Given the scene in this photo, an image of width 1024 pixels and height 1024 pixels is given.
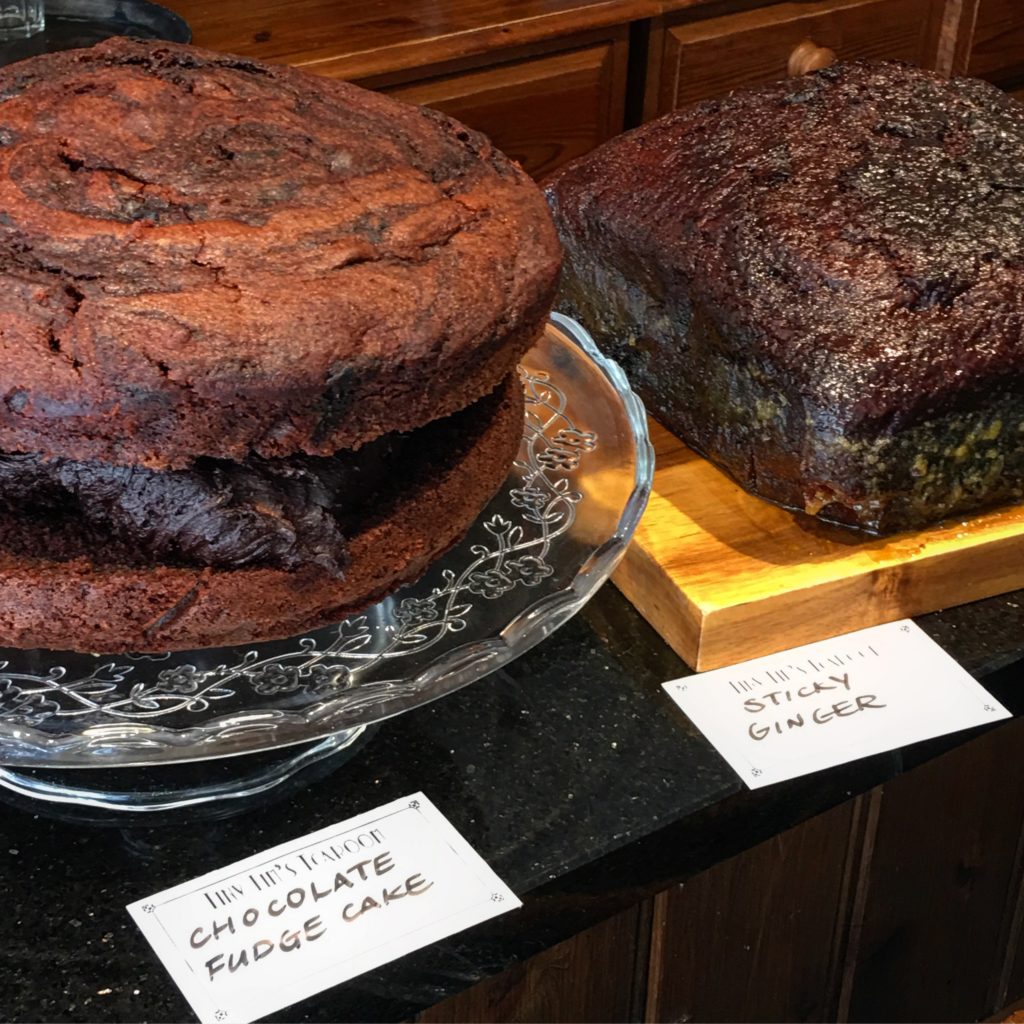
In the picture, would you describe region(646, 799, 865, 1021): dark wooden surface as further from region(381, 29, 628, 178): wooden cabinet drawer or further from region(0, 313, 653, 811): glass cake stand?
region(381, 29, 628, 178): wooden cabinet drawer

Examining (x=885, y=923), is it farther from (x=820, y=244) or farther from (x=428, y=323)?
(x=428, y=323)

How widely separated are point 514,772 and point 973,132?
2.44 ft

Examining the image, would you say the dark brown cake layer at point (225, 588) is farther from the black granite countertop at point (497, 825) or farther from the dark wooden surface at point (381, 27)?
the dark wooden surface at point (381, 27)

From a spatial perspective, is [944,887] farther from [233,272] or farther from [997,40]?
[997,40]

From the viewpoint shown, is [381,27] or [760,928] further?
[381,27]

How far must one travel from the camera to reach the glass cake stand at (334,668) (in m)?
0.86

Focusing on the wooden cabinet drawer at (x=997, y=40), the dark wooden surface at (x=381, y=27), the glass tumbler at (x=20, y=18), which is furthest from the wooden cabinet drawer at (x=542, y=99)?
the wooden cabinet drawer at (x=997, y=40)

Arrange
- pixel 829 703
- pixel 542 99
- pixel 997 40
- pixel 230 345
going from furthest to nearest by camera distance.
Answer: pixel 997 40 < pixel 542 99 < pixel 829 703 < pixel 230 345

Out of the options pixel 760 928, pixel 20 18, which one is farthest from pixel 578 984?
pixel 20 18

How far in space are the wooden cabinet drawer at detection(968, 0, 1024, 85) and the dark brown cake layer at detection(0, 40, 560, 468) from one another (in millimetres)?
2044

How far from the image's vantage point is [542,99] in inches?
89.0

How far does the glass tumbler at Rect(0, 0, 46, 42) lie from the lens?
1826 mm

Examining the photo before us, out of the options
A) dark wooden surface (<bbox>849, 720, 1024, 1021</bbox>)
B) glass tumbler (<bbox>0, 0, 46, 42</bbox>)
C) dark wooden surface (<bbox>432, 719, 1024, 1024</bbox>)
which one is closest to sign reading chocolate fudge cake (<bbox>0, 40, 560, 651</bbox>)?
dark wooden surface (<bbox>432, 719, 1024, 1024</bbox>)

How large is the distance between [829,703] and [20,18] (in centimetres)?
142
